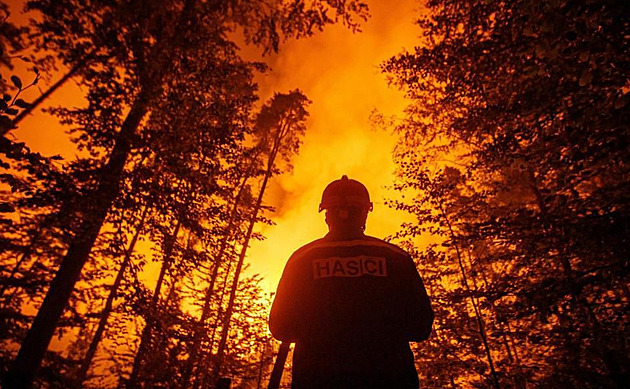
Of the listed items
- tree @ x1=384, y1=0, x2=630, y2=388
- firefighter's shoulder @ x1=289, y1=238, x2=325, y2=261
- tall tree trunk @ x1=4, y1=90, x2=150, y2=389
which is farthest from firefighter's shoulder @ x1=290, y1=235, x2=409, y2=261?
tall tree trunk @ x1=4, y1=90, x2=150, y2=389

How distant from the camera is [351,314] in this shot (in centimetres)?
208

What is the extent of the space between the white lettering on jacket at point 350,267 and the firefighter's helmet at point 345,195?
0.51 metres

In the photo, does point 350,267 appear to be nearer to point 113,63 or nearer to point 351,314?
point 351,314

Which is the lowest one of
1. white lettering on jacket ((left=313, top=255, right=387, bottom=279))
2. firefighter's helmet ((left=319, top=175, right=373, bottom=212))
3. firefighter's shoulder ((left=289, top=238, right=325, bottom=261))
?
white lettering on jacket ((left=313, top=255, right=387, bottom=279))

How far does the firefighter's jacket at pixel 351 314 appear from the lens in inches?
76.4

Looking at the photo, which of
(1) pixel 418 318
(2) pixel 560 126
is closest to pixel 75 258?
(1) pixel 418 318

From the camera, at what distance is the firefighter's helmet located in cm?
259

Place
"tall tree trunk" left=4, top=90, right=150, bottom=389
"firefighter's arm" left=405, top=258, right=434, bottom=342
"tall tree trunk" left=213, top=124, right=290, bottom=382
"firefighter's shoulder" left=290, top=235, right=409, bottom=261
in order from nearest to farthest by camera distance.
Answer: "firefighter's arm" left=405, top=258, right=434, bottom=342, "firefighter's shoulder" left=290, top=235, right=409, bottom=261, "tall tree trunk" left=4, top=90, right=150, bottom=389, "tall tree trunk" left=213, top=124, right=290, bottom=382

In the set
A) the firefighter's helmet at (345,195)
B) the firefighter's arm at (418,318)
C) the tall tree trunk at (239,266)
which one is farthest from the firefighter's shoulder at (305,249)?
the tall tree trunk at (239,266)

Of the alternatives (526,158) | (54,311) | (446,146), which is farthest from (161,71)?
(446,146)

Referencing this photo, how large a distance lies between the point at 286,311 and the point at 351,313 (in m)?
0.48

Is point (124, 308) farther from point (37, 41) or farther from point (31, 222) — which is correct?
point (31, 222)

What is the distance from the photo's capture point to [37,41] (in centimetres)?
566

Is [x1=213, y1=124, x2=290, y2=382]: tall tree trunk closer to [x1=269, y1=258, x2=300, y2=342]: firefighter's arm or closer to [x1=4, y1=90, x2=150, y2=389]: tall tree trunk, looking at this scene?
[x1=4, y1=90, x2=150, y2=389]: tall tree trunk
